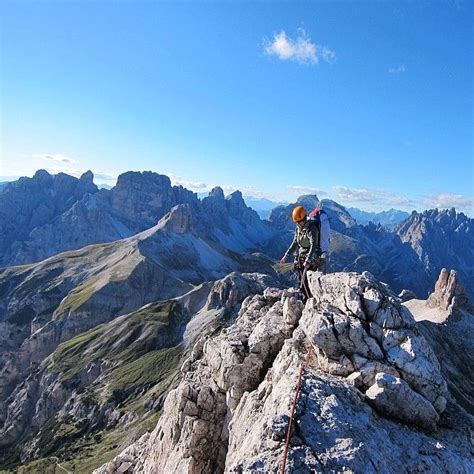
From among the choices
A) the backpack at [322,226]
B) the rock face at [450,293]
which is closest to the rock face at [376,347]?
the backpack at [322,226]

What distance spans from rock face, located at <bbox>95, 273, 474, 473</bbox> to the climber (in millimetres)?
1145

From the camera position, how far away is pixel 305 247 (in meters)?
26.9

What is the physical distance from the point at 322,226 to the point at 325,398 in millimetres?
11444

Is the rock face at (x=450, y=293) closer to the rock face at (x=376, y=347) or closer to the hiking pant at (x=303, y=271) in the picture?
the hiking pant at (x=303, y=271)

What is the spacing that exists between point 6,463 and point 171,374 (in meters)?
53.5

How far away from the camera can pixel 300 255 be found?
1078 inches

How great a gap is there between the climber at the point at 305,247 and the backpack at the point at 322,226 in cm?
12

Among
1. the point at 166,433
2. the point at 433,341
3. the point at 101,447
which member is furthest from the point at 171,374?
the point at 166,433

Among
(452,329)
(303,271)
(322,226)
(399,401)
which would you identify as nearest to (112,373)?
(452,329)

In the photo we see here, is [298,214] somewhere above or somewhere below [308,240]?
above

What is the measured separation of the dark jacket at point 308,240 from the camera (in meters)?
25.3

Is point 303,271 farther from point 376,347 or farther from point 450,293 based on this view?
point 450,293

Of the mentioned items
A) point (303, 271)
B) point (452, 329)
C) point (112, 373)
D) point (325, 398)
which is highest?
point (303, 271)

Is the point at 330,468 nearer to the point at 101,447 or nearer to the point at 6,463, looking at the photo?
the point at 101,447
